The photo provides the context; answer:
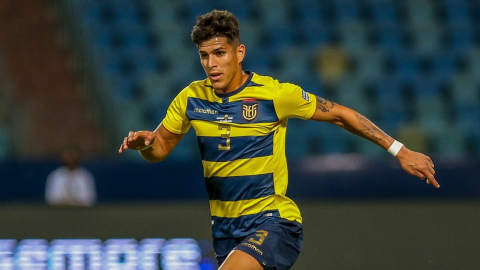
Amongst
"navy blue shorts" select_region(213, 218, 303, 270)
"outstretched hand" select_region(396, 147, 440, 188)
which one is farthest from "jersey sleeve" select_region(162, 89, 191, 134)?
"outstretched hand" select_region(396, 147, 440, 188)

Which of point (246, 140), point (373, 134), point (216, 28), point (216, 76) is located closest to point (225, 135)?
point (246, 140)

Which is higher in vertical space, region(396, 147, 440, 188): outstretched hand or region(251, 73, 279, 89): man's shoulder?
region(251, 73, 279, 89): man's shoulder

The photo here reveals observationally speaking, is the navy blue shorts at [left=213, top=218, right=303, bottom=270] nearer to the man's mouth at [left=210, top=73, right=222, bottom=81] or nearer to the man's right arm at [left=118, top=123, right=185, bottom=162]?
the man's right arm at [left=118, top=123, right=185, bottom=162]

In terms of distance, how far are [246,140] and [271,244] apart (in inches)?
26.8

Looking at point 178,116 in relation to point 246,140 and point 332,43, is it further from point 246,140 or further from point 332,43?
point 332,43

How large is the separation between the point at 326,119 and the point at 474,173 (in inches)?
178

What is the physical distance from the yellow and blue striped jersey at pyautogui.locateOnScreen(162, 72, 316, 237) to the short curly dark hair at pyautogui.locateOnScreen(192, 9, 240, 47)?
361 millimetres

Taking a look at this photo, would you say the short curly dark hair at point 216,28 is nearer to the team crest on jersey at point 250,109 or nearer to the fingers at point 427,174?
the team crest on jersey at point 250,109

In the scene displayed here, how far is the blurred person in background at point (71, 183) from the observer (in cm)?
948

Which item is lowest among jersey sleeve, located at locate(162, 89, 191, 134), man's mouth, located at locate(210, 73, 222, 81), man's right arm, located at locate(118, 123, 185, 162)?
man's right arm, located at locate(118, 123, 185, 162)

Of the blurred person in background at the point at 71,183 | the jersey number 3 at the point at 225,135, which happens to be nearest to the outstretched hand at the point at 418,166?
the jersey number 3 at the point at 225,135

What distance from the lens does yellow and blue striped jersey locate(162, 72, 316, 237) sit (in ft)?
16.6

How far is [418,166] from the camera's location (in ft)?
16.1

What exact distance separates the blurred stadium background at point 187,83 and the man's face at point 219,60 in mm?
2856
